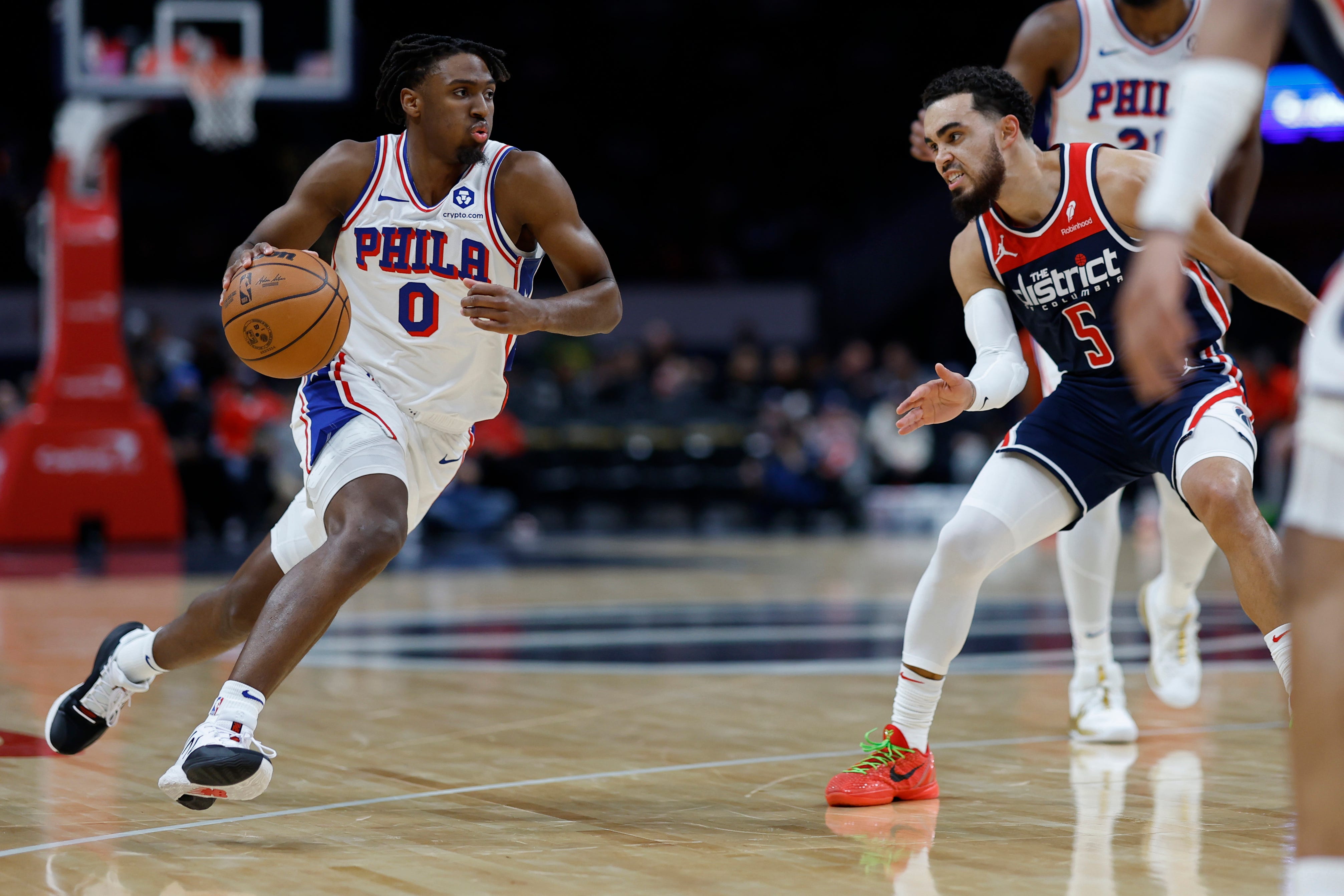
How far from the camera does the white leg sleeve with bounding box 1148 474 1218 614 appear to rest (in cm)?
516

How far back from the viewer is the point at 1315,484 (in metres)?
2.12

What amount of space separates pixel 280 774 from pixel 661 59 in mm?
20201

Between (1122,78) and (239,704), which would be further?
(1122,78)

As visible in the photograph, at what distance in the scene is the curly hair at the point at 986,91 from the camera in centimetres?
395

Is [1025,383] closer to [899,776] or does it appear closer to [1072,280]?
[1072,280]

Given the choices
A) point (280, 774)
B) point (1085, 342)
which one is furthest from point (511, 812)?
point (1085, 342)

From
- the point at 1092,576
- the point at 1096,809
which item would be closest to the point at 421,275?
the point at 1096,809

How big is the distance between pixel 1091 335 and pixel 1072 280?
7.2 inches

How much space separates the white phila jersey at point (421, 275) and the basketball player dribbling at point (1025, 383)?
4.11 ft

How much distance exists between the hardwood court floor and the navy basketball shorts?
0.85m

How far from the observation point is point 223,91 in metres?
12.7

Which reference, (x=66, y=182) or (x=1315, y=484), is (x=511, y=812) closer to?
(x=1315, y=484)

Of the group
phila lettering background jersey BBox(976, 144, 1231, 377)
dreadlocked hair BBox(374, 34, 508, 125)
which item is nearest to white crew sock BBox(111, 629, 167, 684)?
dreadlocked hair BBox(374, 34, 508, 125)

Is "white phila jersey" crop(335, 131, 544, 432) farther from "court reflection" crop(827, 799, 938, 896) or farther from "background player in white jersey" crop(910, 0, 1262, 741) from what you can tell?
"background player in white jersey" crop(910, 0, 1262, 741)
